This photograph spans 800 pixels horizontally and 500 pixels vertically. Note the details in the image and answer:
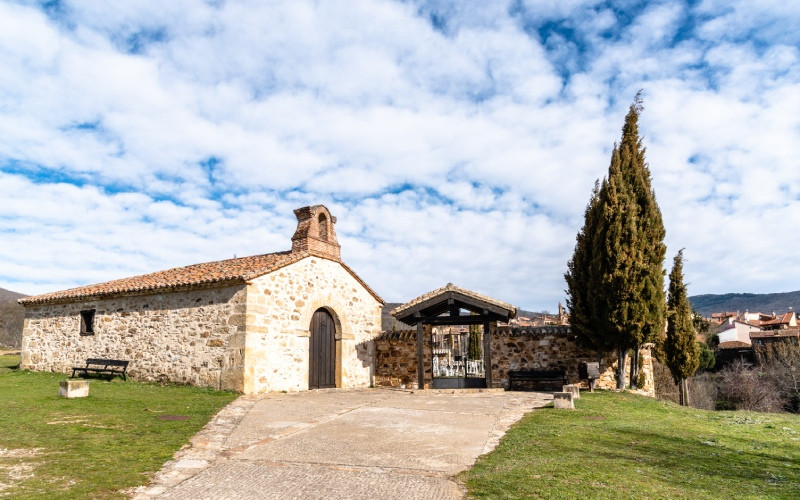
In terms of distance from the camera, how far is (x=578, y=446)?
20.9ft

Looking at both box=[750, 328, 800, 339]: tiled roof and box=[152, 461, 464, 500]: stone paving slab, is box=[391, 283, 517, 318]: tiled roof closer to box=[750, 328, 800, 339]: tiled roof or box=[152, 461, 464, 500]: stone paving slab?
box=[152, 461, 464, 500]: stone paving slab

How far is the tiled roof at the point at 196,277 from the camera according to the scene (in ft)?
43.7

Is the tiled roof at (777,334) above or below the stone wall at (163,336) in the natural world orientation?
below

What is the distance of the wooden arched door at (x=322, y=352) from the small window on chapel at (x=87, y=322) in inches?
280

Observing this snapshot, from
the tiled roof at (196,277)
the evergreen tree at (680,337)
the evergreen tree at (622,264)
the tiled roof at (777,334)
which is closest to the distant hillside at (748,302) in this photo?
the tiled roof at (777,334)

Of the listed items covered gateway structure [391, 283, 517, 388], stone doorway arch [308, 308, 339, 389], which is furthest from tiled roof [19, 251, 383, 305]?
covered gateway structure [391, 283, 517, 388]

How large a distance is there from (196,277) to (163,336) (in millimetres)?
1815

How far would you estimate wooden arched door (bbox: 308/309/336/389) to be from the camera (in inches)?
586

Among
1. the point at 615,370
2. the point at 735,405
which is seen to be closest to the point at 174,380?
the point at 615,370

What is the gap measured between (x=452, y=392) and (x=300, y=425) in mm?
6000

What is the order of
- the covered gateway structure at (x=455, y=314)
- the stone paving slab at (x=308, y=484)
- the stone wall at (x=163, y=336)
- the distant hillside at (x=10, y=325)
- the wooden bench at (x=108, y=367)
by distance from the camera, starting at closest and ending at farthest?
the stone paving slab at (x=308, y=484) → the stone wall at (x=163, y=336) → the covered gateway structure at (x=455, y=314) → the wooden bench at (x=108, y=367) → the distant hillside at (x=10, y=325)

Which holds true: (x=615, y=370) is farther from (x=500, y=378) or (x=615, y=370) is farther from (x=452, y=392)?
(x=452, y=392)

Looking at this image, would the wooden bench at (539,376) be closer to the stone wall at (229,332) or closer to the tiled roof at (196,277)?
the stone wall at (229,332)

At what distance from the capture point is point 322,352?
601 inches
